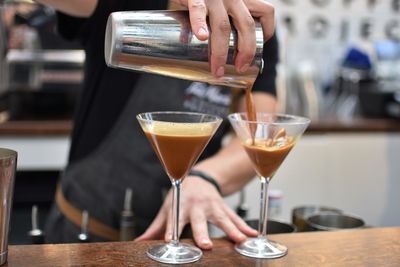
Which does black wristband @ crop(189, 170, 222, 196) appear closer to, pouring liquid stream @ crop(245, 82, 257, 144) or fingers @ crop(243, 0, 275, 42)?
pouring liquid stream @ crop(245, 82, 257, 144)

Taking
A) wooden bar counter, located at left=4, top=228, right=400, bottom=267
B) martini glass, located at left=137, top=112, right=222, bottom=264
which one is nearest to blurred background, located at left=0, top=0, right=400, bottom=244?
wooden bar counter, located at left=4, top=228, right=400, bottom=267

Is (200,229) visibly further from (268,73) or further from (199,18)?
(268,73)

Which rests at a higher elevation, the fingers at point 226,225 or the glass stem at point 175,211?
the glass stem at point 175,211

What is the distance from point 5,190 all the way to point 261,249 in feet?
1.54

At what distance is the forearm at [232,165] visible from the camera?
155 cm

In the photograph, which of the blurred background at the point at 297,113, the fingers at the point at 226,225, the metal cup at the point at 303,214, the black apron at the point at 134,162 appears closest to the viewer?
the fingers at the point at 226,225

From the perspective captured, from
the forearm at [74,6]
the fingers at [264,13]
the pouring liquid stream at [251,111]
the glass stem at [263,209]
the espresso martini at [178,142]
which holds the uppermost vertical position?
the forearm at [74,6]

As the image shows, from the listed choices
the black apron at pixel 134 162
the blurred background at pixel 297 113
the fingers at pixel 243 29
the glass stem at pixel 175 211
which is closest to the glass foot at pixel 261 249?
the glass stem at pixel 175 211

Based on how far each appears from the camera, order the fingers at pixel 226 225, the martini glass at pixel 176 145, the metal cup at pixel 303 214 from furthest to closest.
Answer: the metal cup at pixel 303 214 < the fingers at pixel 226 225 < the martini glass at pixel 176 145

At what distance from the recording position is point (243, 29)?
101 centimetres

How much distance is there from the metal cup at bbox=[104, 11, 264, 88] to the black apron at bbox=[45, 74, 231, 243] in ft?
2.07

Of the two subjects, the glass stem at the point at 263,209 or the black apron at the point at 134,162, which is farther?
the black apron at the point at 134,162

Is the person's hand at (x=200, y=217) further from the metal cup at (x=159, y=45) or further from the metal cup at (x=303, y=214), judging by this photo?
the metal cup at (x=159, y=45)

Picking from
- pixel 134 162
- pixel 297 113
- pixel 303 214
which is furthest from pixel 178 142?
pixel 297 113
